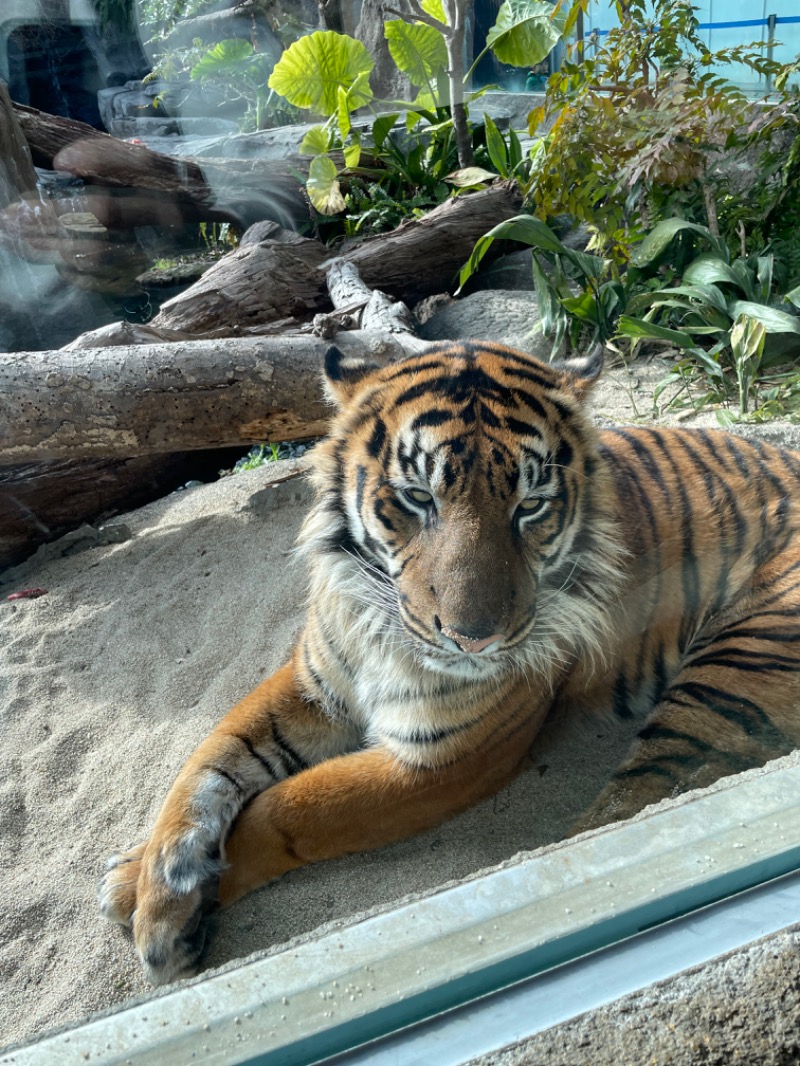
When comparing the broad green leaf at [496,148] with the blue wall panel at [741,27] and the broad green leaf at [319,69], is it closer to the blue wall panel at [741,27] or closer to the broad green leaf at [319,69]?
the blue wall panel at [741,27]

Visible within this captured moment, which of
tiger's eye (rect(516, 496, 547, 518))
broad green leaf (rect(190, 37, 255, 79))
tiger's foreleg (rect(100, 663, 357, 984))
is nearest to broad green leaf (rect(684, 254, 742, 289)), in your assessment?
tiger's eye (rect(516, 496, 547, 518))

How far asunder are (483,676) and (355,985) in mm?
896

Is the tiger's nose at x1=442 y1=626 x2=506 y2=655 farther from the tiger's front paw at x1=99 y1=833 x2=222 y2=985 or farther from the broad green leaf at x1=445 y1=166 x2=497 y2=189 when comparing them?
the broad green leaf at x1=445 y1=166 x2=497 y2=189

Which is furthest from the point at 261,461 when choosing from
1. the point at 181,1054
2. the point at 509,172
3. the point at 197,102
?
the point at 181,1054

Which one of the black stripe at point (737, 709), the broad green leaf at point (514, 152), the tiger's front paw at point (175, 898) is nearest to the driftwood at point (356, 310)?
the broad green leaf at point (514, 152)

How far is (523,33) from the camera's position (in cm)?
209

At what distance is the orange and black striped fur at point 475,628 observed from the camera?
1654 millimetres

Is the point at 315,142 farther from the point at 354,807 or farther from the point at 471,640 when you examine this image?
the point at 354,807

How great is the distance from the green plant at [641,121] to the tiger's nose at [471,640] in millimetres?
1662

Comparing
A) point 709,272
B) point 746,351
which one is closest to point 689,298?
point 709,272

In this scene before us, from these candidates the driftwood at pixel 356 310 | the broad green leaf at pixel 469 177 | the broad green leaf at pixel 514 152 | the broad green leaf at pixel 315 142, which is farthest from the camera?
the broad green leaf at pixel 469 177

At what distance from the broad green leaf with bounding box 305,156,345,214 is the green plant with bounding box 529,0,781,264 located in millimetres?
867

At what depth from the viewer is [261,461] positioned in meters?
3.45

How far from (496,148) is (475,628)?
142 inches
